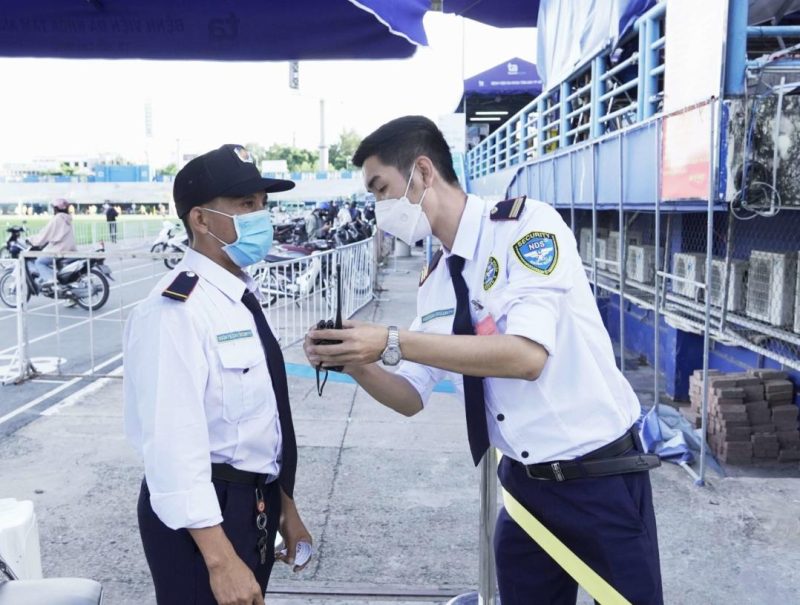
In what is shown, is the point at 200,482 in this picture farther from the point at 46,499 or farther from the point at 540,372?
the point at 46,499

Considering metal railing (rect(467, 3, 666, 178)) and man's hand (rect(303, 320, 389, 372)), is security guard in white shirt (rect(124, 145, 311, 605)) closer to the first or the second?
man's hand (rect(303, 320, 389, 372))

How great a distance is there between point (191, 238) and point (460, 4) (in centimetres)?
277

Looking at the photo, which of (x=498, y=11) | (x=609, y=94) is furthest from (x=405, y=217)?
(x=609, y=94)

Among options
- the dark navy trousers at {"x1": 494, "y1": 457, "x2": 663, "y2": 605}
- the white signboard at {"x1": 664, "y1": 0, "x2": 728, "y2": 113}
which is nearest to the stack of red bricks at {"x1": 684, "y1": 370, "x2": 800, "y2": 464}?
the white signboard at {"x1": 664, "y1": 0, "x2": 728, "y2": 113}

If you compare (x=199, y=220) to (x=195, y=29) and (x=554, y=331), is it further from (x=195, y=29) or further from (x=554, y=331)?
(x=195, y=29)

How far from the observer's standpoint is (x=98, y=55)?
309 cm

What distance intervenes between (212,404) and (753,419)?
15.9 feet

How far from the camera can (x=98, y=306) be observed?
37.0 ft

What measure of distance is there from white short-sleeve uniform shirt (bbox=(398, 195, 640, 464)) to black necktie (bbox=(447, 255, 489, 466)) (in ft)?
0.08

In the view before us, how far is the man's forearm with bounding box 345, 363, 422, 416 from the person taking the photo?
2162 mm

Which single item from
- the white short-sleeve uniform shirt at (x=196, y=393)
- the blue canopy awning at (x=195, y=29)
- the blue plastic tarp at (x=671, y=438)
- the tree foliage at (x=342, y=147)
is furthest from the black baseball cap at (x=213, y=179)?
the tree foliage at (x=342, y=147)

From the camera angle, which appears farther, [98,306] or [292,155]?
[292,155]

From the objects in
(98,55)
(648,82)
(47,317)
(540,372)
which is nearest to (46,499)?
(98,55)

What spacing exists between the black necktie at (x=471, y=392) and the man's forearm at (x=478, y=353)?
235mm
